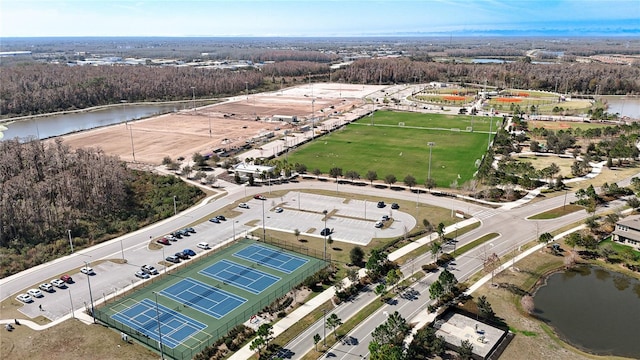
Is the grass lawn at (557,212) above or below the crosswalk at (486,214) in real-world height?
above

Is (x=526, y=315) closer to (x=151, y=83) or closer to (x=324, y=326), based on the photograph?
(x=324, y=326)

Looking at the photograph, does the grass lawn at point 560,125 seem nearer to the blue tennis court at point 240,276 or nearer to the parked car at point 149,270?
the blue tennis court at point 240,276

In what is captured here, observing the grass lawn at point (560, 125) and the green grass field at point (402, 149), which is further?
the grass lawn at point (560, 125)

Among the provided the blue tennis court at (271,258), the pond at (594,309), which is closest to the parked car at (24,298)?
the blue tennis court at (271,258)

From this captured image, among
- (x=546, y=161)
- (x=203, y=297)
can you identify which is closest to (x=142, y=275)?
(x=203, y=297)

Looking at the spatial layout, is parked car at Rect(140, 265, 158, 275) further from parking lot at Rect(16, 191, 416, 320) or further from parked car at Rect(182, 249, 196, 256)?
parked car at Rect(182, 249, 196, 256)

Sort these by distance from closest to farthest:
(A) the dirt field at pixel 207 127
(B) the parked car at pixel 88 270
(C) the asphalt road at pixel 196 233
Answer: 1. (C) the asphalt road at pixel 196 233
2. (B) the parked car at pixel 88 270
3. (A) the dirt field at pixel 207 127

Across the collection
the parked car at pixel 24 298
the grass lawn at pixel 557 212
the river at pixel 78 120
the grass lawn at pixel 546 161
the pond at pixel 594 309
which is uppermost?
the river at pixel 78 120

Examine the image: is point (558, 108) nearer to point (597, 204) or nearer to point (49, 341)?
point (597, 204)

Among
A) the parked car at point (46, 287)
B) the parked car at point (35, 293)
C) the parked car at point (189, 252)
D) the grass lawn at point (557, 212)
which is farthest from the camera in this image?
the grass lawn at point (557, 212)
